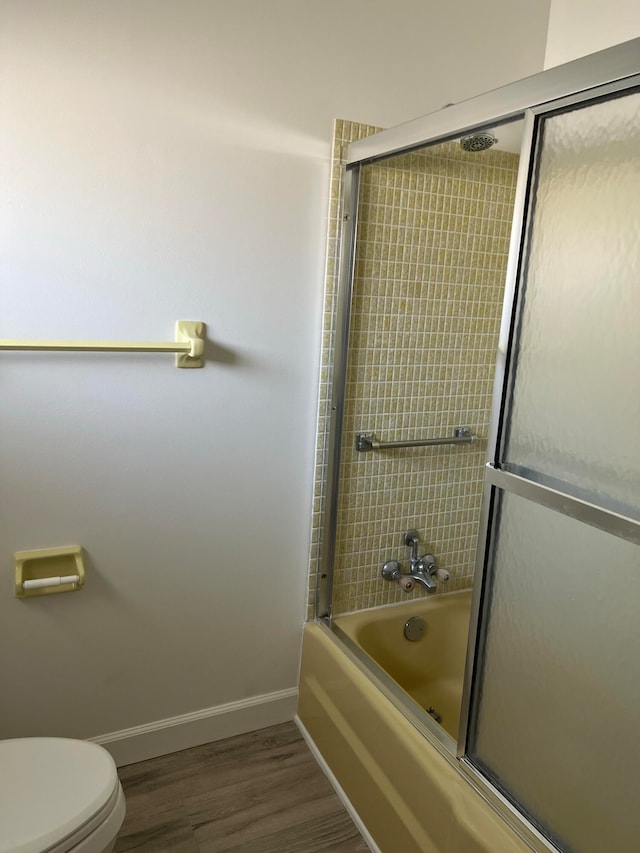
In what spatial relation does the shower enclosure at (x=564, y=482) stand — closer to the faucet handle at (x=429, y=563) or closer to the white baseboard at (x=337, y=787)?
the white baseboard at (x=337, y=787)

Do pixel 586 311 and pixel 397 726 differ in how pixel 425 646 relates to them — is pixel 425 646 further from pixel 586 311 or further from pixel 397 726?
pixel 586 311

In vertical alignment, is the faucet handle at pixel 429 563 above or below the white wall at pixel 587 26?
below

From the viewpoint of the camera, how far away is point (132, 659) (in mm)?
1903

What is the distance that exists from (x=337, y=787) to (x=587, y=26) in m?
2.36

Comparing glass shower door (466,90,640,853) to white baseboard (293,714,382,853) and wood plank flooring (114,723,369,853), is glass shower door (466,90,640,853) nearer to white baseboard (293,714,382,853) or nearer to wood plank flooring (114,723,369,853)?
white baseboard (293,714,382,853)

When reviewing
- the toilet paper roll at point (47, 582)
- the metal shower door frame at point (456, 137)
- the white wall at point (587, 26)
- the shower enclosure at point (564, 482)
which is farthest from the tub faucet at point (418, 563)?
the white wall at point (587, 26)

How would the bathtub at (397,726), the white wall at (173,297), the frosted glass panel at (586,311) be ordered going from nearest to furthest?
the frosted glass panel at (586,311), the bathtub at (397,726), the white wall at (173,297)

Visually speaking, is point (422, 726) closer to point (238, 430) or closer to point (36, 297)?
point (238, 430)

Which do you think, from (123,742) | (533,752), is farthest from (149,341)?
(533,752)

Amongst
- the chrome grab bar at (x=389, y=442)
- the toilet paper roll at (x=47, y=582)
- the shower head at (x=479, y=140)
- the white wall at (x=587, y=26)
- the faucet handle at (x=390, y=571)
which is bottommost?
the faucet handle at (x=390, y=571)

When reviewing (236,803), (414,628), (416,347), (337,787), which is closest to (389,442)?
(416,347)

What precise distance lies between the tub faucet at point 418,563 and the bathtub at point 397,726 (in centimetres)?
13

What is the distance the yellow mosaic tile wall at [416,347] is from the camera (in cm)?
199

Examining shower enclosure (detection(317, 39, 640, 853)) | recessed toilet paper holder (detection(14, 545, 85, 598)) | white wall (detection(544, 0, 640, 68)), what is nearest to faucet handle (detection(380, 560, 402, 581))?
shower enclosure (detection(317, 39, 640, 853))
